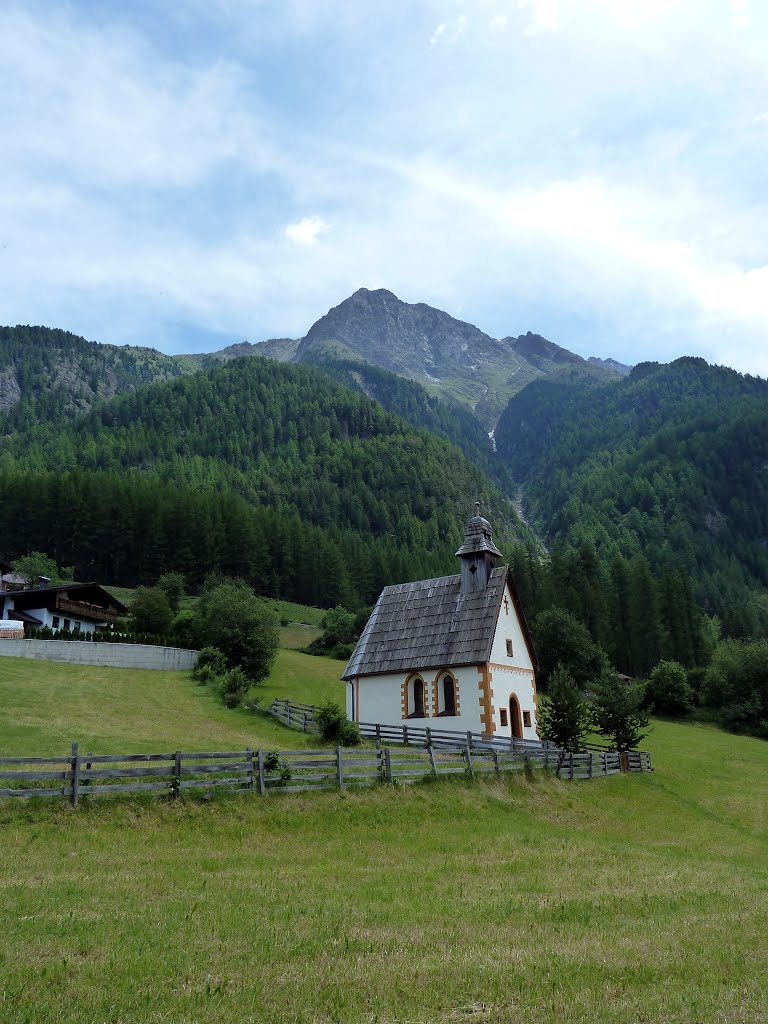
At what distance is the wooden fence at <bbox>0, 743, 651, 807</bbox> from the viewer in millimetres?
19391

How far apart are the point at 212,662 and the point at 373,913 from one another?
4831cm

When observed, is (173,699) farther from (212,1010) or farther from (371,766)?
(212,1010)

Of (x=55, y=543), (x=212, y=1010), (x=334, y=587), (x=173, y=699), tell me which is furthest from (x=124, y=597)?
(x=212, y=1010)

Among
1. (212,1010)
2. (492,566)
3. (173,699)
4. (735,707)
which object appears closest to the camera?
(212,1010)

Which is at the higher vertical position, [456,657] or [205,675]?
[456,657]

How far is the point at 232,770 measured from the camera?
21.8 m

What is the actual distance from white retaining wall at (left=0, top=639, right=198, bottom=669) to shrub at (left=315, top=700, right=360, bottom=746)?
29.5m

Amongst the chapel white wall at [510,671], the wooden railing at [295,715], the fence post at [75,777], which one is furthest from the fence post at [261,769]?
the chapel white wall at [510,671]

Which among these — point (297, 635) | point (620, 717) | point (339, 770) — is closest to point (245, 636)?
point (620, 717)

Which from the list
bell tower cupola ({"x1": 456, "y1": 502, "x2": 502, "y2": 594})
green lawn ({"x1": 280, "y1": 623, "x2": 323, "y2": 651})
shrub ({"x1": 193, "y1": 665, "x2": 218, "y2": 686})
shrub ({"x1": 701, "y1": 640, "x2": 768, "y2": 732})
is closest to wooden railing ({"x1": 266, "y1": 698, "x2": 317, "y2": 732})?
shrub ({"x1": 193, "y1": 665, "x2": 218, "y2": 686})

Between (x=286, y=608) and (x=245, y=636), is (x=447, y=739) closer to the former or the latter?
(x=245, y=636)

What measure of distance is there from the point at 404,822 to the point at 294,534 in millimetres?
113875

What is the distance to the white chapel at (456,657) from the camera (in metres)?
39.6

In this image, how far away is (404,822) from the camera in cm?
2238
